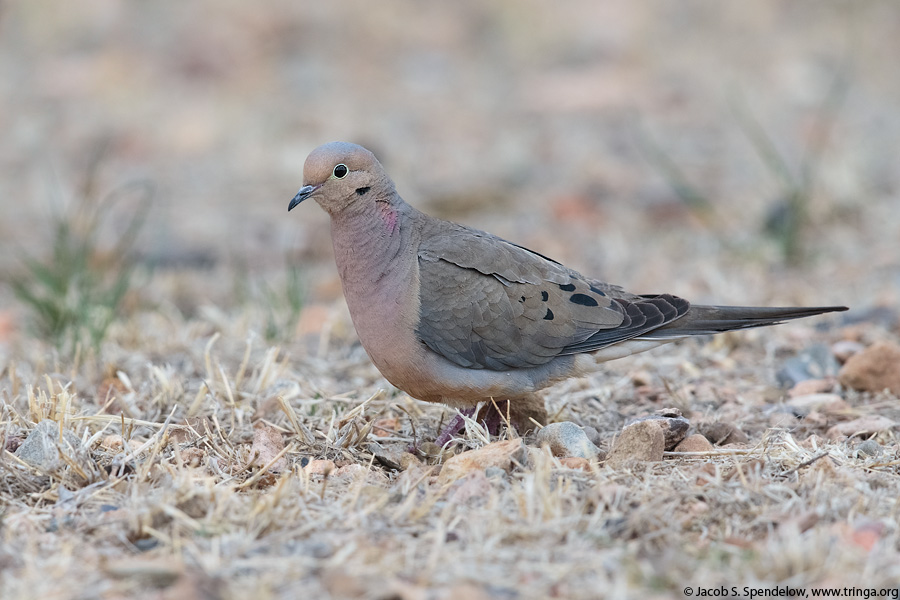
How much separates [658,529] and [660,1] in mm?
10055

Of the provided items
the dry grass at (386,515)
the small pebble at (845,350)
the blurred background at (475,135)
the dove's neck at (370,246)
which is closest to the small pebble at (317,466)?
the dry grass at (386,515)

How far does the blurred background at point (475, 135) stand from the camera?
20.7 feet

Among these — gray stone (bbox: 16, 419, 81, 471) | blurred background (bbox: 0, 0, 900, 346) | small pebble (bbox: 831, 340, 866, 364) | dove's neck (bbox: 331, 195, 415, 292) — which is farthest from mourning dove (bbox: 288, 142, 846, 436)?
blurred background (bbox: 0, 0, 900, 346)

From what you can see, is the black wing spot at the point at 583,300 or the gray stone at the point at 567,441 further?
the black wing spot at the point at 583,300

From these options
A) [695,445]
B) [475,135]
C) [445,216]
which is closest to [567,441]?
[695,445]

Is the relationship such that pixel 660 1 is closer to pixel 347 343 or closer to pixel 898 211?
pixel 898 211

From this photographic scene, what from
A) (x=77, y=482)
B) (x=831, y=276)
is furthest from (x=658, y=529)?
(x=831, y=276)

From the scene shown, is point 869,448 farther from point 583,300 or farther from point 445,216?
point 445,216

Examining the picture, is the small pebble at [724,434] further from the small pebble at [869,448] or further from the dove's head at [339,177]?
the dove's head at [339,177]

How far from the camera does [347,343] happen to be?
5070 mm

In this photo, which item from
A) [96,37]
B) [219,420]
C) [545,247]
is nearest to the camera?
[219,420]

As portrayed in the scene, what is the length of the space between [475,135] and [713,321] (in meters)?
5.57

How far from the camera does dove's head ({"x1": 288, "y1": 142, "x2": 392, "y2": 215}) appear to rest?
368cm

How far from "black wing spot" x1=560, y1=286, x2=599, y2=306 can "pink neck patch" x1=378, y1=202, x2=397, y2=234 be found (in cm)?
73
